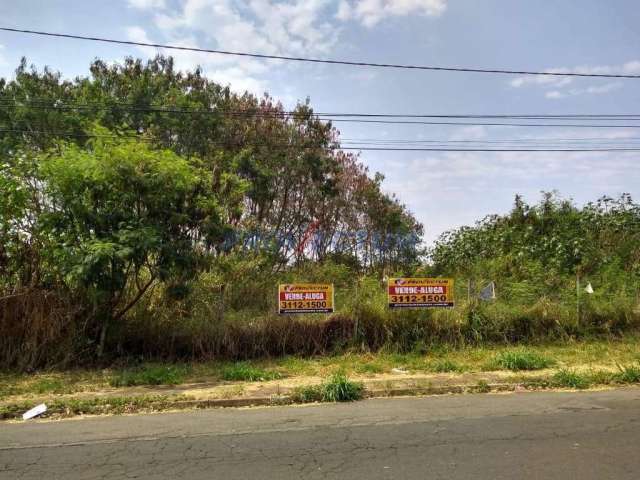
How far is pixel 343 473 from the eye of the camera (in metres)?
4.75

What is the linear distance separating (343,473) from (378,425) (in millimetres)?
1780

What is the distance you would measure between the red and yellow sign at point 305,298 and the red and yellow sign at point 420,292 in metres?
1.42

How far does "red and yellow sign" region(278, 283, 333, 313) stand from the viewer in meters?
11.3

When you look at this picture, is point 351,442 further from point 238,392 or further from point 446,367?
point 446,367

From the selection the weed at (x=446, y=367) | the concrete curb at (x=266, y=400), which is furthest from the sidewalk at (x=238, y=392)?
the weed at (x=446, y=367)

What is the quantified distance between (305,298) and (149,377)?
370cm

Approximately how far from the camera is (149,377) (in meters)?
9.12

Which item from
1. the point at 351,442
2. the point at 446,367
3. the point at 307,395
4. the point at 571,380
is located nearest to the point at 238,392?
the point at 307,395

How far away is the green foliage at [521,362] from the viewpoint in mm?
9938

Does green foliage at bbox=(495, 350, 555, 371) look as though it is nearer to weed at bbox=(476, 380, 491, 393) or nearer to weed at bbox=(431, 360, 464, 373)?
weed at bbox=(431, 360, 464, 373)

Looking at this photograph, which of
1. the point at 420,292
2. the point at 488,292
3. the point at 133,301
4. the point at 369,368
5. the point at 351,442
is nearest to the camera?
the point at 351,442

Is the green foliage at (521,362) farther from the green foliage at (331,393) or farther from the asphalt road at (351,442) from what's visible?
the green foliage at (331,393)

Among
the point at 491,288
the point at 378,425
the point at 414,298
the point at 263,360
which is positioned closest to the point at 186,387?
the point at 263,360

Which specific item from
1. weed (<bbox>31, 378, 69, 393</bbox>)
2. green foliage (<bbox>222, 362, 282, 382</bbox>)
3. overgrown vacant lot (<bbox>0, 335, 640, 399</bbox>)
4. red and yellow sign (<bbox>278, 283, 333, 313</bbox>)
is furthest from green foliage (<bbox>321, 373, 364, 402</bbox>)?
weed (<bbox>31, 378, 69, 393</bbox>)
